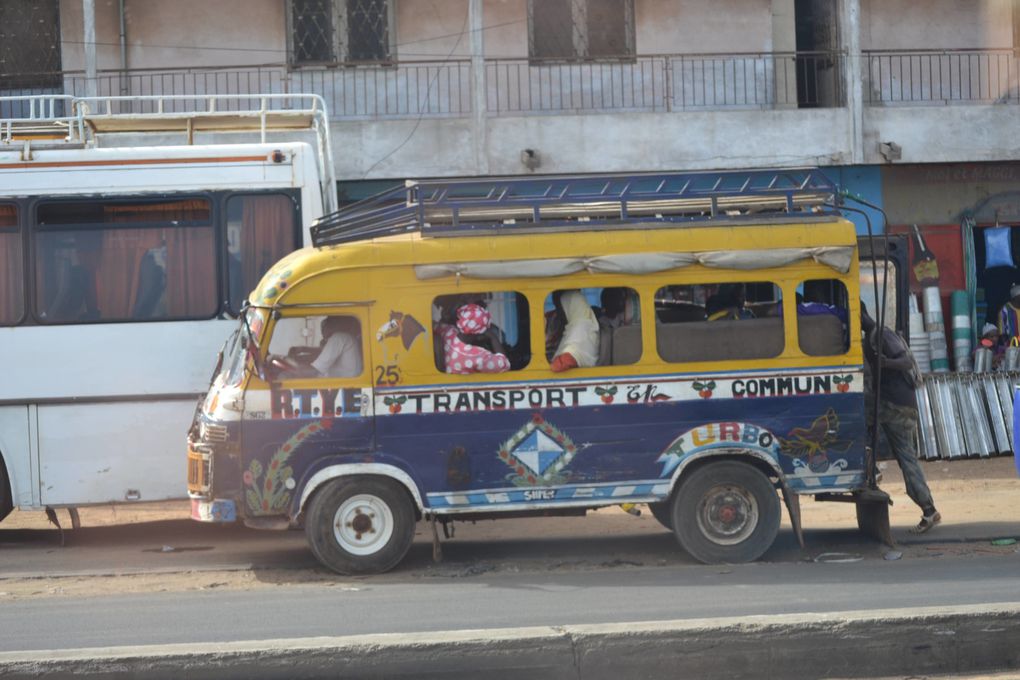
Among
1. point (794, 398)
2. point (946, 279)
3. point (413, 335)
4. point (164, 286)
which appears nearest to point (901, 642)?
point (794, 398)

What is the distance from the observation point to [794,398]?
948cm

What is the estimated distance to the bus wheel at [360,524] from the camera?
930cm

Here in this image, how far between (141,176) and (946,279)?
13.0 metres

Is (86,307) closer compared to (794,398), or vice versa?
(794,398)

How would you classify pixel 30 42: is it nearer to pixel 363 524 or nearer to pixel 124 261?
pixel 124 261

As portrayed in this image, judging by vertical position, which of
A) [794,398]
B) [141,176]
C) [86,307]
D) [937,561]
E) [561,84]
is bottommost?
[937,561]

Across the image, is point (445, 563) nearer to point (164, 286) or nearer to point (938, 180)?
point (164, 286)

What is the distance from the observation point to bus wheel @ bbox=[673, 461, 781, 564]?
950cm

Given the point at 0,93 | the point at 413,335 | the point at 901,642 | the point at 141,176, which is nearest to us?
the point at 901,642

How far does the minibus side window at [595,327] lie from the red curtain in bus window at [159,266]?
10.6ft

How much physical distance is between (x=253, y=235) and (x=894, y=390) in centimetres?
534

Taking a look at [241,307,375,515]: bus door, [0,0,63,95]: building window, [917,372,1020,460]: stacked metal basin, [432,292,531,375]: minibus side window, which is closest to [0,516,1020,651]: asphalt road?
[241,307,375,515]: bus door

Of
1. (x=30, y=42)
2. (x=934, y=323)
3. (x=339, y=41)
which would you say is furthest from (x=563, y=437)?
(x=30, y=42)

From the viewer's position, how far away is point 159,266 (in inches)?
434
